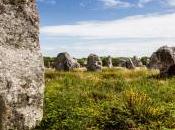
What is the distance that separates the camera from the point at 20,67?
1523 centimetres

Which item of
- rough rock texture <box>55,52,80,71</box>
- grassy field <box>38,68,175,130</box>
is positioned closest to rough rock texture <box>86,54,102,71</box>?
rough rock texture <box>55,52,80,71</box>

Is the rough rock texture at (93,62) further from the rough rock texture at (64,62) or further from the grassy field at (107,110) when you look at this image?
the grassy field at (107,110)

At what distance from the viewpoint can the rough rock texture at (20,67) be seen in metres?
14.7

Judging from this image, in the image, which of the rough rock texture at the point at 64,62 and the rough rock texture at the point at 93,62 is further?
the rough rock texture at the point at 93,62

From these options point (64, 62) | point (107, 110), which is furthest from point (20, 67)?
point (64, 62)

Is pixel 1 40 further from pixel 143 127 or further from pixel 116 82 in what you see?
pixel 116 82

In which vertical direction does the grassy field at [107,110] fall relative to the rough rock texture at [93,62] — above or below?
below

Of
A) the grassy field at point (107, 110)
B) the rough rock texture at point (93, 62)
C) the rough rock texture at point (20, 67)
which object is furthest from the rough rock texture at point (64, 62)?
the rough rock texture at point (20, 67)

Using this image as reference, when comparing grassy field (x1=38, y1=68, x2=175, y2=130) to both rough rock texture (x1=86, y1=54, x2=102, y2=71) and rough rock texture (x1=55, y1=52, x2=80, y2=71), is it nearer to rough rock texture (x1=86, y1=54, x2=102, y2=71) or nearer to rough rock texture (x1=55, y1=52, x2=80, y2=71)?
rough rock texture (x1=55, y1=52, x2=80, y2=71)

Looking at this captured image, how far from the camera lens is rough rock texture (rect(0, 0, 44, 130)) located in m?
14.7

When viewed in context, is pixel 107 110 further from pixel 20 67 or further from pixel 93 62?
pixel 93 62

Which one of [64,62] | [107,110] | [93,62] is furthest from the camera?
[93,62]

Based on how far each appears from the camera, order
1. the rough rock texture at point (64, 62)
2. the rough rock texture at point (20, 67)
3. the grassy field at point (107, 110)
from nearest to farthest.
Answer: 1. the rough rock texture at point (20, 67)
2. the grassy field at point (107, 110)
3. the rough rock texture at point (64, 62)

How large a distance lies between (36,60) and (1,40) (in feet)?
5.30
